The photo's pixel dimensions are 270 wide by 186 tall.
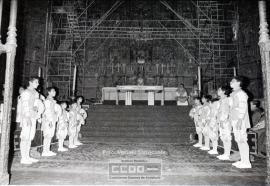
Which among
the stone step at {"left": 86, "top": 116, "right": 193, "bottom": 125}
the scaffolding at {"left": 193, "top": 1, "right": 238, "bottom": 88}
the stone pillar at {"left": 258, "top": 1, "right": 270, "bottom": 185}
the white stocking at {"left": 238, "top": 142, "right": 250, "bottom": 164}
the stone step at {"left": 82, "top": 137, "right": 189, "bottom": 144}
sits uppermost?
the scaffolding at {"left": 193, "top": 1, "right": 238, "bottom": 88}

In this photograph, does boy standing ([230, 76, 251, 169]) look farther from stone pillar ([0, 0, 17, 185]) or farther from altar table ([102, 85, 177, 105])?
altar table ([102, 85, 177, 105])

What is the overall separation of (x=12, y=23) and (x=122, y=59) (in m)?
11.2

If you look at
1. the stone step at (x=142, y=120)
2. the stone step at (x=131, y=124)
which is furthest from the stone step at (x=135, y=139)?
the stone step at (x=142, y=120)

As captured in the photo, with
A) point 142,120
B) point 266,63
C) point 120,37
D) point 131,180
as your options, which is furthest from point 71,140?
point 120,37

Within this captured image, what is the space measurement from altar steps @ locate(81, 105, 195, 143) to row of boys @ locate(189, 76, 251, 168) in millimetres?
1192

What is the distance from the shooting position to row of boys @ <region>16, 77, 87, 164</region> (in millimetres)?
4355

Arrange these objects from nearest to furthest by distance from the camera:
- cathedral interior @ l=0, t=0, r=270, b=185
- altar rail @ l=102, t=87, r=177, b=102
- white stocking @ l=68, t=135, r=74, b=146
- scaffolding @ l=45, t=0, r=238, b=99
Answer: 1. cathedral interior @ l=0, t=0, r=270, b=185
2. white stocking @ l=68, t=135, r=74, b=146
3. altar rail @ l=102, t=87, r=177, b=102
4. scaffolding @ l=45, t=0, r=238, b=99

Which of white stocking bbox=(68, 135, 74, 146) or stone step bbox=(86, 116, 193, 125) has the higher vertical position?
stone step bbox=(86, 116, 193, 125)

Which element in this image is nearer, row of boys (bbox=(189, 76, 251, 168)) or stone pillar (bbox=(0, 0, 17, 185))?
stone pillar (bbox=(0, 0, 17, 185))

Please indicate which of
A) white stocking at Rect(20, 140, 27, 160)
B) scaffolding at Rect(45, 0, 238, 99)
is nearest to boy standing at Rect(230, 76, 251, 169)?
white stocking at Rect(20, 140, 27, 160)

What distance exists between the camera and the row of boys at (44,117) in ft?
14.3

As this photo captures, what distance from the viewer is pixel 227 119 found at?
4.93m

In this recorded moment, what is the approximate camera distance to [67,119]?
6086 millimetres

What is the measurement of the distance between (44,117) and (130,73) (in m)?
9.27
